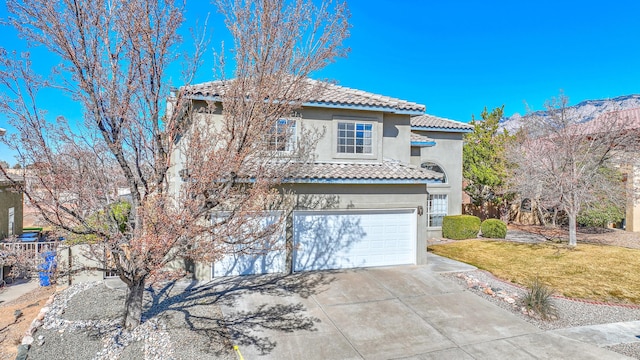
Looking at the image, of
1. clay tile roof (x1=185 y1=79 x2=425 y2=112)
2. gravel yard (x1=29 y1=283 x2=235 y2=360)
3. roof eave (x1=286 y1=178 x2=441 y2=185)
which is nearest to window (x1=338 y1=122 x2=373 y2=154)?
clay tile roof (x1=185 y1=79 x2=425 y2=112)

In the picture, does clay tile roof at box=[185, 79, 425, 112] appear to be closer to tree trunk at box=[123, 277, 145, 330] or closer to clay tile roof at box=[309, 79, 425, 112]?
clay tile roof at box=[309, 79, 425, 112]

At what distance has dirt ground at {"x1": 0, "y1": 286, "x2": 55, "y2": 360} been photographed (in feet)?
23.7

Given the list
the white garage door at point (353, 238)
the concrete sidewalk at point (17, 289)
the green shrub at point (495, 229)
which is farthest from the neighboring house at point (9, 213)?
the green shrub at point (495, 229)

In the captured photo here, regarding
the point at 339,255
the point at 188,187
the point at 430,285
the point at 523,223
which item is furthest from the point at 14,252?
the point at 523,223

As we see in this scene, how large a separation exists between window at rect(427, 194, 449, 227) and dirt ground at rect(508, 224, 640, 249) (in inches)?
247

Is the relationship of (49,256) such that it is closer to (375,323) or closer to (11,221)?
(375,323)

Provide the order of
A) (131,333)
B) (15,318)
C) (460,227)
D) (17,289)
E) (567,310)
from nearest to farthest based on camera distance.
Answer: (131,333), (15,318), (567,310), (17,289), (460,227)

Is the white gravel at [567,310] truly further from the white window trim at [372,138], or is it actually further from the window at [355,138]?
the window at [355,138]

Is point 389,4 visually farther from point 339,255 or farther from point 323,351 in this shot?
point 323,351

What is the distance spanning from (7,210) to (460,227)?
2480cm

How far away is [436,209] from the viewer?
2103 cm

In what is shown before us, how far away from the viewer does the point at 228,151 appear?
6605mm

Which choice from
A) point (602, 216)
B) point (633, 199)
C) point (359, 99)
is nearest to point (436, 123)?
point (359, 99)

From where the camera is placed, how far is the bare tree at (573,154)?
16.0m
